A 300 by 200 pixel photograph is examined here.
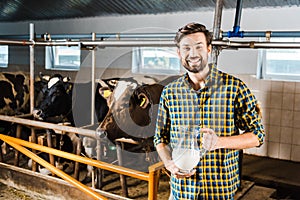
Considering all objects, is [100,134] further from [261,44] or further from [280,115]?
[280,115]

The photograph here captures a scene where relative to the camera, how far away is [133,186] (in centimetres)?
346

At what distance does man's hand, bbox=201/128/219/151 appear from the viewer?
1.34 metres

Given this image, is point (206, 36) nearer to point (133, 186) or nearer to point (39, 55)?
point (133, 186)

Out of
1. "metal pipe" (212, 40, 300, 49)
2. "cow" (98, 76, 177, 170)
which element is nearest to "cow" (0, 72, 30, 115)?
"cow" (98, 76, 177, 170)

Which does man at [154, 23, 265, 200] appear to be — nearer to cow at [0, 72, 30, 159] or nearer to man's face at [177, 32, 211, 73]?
man's face at [177, 32, 211, 73]

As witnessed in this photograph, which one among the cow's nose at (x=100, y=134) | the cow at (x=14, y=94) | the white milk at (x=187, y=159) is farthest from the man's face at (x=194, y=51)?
the cow at (x=14, y=94)

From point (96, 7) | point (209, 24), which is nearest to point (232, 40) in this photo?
point (209, 24)

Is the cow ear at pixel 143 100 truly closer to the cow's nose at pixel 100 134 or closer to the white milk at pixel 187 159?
the cow's nose at pixel 100 134

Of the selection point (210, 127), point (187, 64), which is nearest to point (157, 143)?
point (210, 127)

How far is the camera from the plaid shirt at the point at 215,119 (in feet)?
4.72

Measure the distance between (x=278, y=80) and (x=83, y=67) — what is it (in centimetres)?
→ 337

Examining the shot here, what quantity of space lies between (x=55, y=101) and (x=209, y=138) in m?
2.65

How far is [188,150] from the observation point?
145 cm

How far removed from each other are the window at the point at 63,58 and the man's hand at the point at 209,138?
538cm
